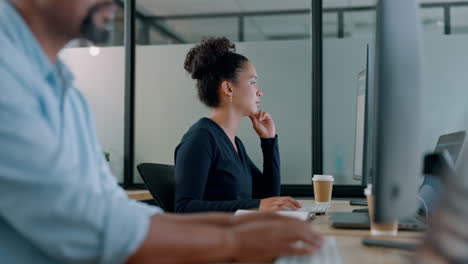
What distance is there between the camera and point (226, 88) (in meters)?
2.27

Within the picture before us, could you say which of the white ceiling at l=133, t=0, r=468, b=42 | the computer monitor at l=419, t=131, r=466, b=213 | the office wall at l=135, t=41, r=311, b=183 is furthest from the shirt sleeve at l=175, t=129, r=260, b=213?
the white ceiling at l=133, t=0, r=468, b=42

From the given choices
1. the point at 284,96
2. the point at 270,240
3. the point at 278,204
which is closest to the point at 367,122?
the point at 278,204

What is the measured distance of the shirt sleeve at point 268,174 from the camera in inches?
93.5

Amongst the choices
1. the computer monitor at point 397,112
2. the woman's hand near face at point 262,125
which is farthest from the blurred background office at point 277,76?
the computer monitor at point 397,112

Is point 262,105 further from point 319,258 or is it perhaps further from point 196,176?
point 319,258

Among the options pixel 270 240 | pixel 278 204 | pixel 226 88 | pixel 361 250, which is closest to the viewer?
pixel 270 240

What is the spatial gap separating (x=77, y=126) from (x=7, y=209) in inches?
11.0

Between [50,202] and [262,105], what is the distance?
9.26 feet

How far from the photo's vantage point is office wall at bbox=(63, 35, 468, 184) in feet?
10.5

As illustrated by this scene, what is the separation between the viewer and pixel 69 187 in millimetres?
666

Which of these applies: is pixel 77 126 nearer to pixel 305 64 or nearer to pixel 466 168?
pixel 466 168

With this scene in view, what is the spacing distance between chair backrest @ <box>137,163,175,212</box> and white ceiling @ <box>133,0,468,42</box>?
5.91ft

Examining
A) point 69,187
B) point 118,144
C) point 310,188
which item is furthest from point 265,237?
point 118,144

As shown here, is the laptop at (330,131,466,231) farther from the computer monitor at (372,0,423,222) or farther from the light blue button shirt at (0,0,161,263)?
the light blue button shirt at (0,0,161,263)
